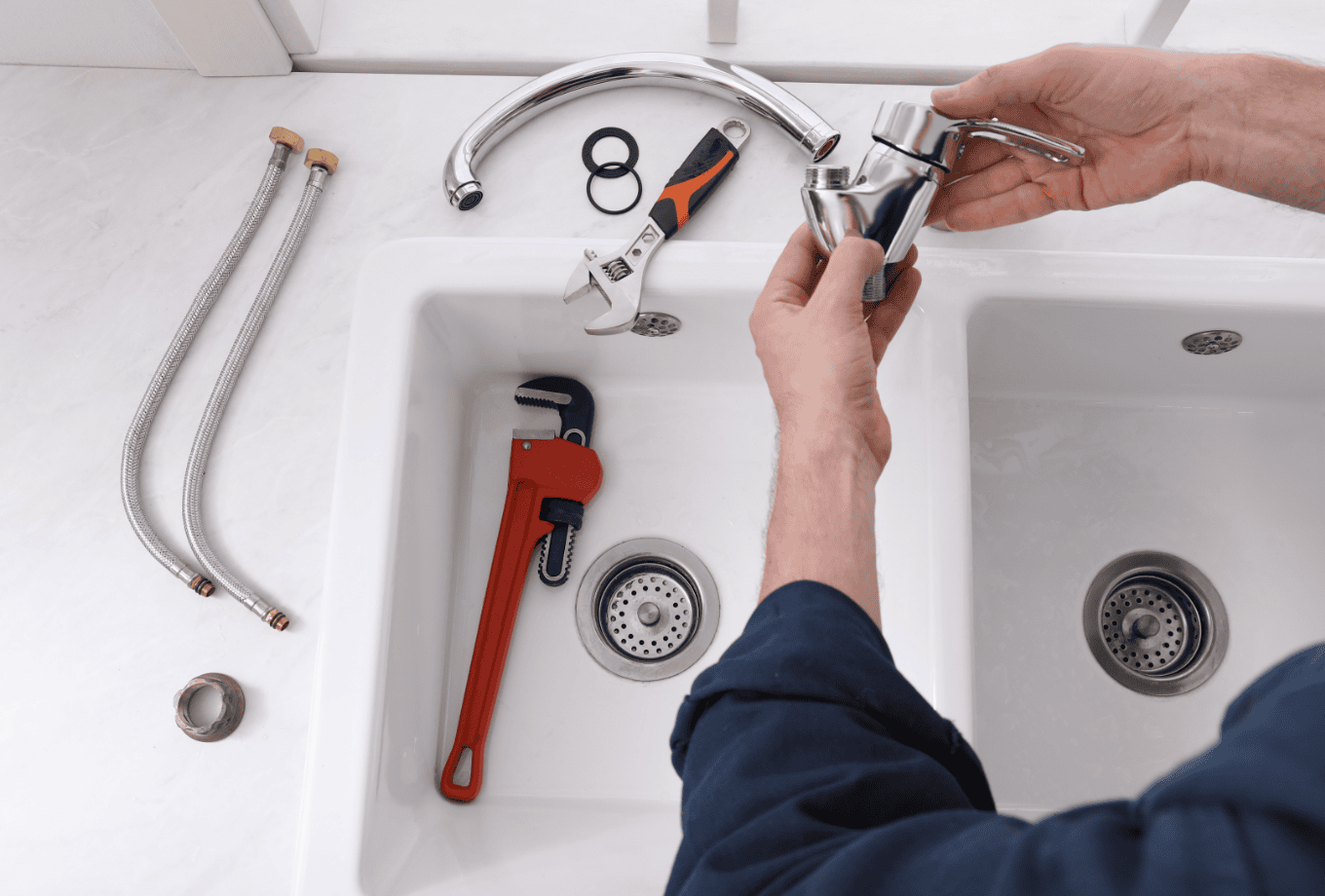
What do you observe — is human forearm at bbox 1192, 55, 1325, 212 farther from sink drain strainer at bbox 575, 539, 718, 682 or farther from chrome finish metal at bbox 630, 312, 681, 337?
sink drain strainer at bbox 575, 539, 718, 682

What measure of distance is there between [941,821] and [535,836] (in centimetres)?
43

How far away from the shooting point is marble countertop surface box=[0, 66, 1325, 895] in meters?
0.58

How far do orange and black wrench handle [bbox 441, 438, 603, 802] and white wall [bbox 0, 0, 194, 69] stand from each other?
47 centimetres

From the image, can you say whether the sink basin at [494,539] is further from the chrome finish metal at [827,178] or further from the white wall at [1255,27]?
the white wall at [1255,27]

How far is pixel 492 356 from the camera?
720mm

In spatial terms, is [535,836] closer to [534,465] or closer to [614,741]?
[614,741]

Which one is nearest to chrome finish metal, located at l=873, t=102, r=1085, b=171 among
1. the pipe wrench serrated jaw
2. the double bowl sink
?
the double bowl sink

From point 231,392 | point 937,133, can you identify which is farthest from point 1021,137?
point 231,392

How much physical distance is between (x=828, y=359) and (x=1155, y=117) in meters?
0.32

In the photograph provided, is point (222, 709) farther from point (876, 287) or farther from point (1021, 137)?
point (1021, 137)

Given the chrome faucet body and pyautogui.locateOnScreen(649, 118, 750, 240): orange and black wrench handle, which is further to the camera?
pyautogui.locateOnScreen(649, 118, 750, 240): orange and black wrench handle

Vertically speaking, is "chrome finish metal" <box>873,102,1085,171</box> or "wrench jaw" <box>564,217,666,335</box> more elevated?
"chrome finish metal" <box>873,102,1085,171</box>

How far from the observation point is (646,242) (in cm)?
62

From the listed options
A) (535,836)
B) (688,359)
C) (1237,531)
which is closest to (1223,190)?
(1237,531)
